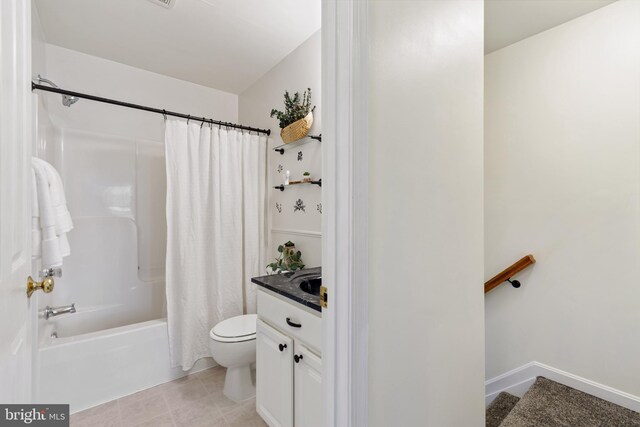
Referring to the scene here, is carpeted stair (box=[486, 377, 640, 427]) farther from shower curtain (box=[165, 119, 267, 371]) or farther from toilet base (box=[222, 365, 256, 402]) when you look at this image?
shower curtain (box=[165, 119, 267, 371])

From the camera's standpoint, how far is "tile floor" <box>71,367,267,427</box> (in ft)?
5.45

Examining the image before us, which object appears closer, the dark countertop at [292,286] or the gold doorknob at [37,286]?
the gold doorknob at [37,286]

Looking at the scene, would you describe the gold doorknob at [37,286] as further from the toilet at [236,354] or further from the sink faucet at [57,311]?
the toilet at [236,354]

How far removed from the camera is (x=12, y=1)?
683mm

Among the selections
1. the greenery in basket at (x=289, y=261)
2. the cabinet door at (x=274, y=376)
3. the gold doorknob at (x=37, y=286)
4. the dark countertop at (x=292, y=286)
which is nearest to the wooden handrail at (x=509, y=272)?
the dark countertop at (x=292, y=286)

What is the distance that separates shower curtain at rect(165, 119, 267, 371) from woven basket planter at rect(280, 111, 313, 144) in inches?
19.2

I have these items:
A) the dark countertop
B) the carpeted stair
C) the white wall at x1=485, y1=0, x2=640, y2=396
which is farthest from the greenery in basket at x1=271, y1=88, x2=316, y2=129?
the carpeted stair

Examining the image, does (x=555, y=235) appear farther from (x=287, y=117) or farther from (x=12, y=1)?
(x=12, y=1)

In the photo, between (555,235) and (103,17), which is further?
(103,17)

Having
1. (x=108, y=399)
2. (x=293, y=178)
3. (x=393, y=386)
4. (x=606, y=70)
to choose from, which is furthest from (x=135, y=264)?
(x=606, y=70)

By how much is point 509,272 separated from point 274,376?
1591 mm

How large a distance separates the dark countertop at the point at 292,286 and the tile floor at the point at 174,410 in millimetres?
890

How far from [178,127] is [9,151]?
1.64m

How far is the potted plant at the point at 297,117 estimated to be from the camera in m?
2.07
